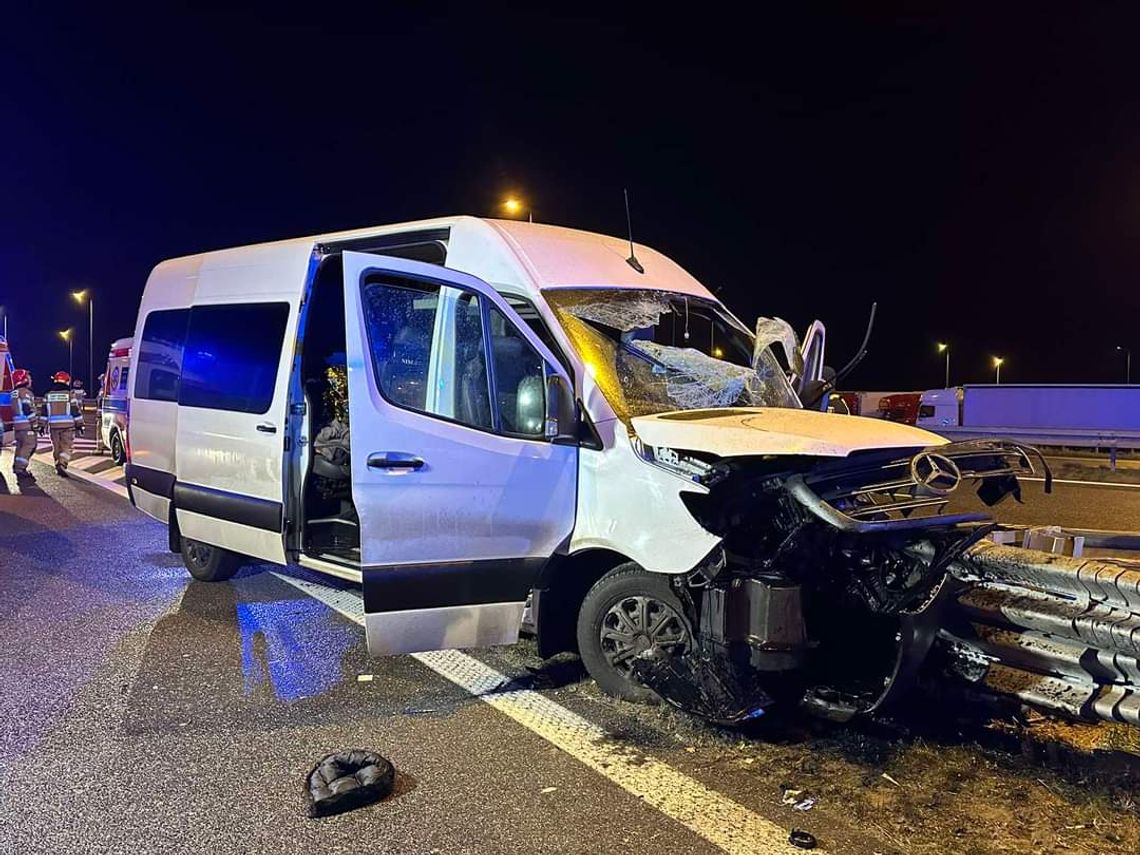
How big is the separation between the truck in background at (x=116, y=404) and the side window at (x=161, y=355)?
6842 millimetres

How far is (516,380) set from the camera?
169 inches

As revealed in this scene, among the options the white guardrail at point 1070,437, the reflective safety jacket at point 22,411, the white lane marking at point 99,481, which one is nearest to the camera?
the white lane marking at point 99,481

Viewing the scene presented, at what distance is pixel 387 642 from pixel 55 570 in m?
4.55

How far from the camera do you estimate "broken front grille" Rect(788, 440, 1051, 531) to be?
3.43m

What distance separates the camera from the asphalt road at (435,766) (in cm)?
304

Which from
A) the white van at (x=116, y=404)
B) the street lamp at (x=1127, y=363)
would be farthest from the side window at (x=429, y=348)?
the street lamp at (x=1127, y=363)

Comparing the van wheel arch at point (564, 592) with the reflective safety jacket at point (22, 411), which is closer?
the van wheel arch at point (564, 592)

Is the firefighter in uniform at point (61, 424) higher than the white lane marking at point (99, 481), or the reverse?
the firefighter in uniform at point (61, 424)

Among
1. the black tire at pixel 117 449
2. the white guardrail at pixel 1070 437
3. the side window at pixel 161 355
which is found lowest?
the black tire at pixel 117 449

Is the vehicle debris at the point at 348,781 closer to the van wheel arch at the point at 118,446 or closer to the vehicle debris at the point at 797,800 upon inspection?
the vehicle debris at the point at 797,800

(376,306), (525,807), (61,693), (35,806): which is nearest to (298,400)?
(376,306)

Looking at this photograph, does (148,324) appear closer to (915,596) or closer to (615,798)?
(615,798)

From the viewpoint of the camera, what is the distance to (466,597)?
4180 millimetres

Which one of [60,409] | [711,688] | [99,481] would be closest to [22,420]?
[60,409]
